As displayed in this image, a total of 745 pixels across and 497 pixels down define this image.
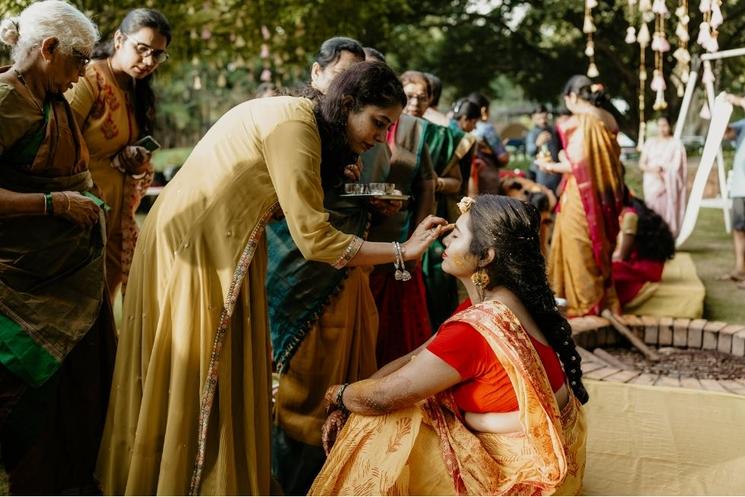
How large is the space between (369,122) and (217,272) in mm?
676

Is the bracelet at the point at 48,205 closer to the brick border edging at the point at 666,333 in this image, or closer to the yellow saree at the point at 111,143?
the yellow saree at the point at 111,143

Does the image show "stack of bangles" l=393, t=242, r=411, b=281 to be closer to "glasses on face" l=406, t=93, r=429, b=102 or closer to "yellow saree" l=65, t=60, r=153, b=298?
"yellow saree" l=65, t=60, r=153, b=298

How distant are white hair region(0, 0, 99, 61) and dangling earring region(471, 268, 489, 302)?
4.75 feet

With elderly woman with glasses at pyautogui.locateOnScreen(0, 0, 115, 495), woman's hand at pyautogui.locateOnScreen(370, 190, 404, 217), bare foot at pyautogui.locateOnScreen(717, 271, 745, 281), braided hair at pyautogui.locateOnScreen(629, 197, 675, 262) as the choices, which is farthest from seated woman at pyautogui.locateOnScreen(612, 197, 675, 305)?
elderly woman with glasses at pyautogui.locateOnScreen(0, 0, 115, 495)

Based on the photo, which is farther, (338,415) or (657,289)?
(657,289)

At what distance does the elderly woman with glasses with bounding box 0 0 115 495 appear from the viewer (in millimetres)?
2447

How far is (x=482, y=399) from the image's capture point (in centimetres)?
227

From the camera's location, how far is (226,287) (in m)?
2.44

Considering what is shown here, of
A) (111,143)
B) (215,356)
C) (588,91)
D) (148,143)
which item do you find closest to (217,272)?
(215,356)

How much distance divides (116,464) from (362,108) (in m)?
1.42

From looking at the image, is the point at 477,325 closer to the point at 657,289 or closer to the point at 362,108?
the point at 362,108

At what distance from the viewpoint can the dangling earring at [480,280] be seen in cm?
239

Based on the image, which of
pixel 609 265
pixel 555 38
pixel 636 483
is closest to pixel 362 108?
pixel 636 483

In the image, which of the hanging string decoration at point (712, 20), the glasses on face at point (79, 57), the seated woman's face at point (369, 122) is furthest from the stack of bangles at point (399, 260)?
the hanging string decoration at point (712, 20)
